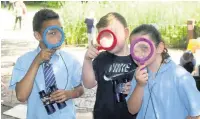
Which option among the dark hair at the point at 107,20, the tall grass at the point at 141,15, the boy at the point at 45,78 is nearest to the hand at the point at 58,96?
the boy at the point at 45,78

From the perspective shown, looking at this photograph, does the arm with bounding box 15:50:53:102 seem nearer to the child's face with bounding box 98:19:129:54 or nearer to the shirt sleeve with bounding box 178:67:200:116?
the child's face with bounding box 98:19:129:54

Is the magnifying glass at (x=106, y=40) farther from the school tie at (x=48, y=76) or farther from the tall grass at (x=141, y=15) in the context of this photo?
the tall grass at (x=141, y=15)

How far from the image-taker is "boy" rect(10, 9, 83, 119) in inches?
100

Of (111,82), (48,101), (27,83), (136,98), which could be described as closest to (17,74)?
(27,83)

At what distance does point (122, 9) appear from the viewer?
10531 millimetres

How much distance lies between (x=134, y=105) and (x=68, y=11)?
8575 mm

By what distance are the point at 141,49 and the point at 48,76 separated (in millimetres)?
791

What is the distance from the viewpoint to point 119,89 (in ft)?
8.53

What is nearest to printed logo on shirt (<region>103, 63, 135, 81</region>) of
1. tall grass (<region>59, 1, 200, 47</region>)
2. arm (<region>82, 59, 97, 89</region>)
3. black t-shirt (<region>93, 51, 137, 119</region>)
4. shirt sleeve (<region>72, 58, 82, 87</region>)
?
black t-shirt (<region>93, 51, 137, 119</region>)

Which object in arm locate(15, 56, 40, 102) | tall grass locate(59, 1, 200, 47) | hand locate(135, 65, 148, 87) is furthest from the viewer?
tall grass locate(59, 1, 200, 47)

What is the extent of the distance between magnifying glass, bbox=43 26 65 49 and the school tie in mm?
263

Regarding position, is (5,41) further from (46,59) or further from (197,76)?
(46,59)

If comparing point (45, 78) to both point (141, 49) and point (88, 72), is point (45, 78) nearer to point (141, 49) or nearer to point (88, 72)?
point (88, 72)

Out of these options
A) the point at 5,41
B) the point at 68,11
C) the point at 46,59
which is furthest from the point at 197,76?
the point at 5,41
